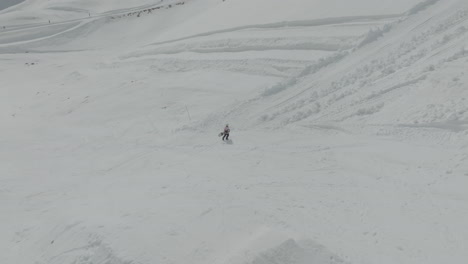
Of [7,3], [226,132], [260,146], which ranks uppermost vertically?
[7,3]

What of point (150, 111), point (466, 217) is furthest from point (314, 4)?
point (466, 217)

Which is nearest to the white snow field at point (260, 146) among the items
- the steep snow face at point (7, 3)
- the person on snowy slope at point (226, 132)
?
the person on snowy slope at point (226, 132)

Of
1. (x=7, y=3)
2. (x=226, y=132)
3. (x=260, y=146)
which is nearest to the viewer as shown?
(x=260, y=146)

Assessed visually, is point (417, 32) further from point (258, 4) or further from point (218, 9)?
point (218, 9)

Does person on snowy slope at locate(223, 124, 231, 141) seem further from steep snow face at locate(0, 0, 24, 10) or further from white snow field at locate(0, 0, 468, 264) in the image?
steep snow face at locate(0, 0, 24, 10)

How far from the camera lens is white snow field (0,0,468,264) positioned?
9500 mm

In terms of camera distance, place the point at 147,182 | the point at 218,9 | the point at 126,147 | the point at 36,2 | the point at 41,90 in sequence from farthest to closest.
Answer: the point at 36,2
the point at 218,9
the point at 41,90
the point at 126,147
the point at 147,182

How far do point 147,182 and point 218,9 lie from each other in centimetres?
2182

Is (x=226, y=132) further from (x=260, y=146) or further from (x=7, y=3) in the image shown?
(x=7, y=3)

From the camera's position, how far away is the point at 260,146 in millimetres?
14680

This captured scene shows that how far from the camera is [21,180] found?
619 inches

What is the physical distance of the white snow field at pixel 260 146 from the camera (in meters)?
9.50

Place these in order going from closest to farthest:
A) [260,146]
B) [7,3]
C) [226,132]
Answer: [260,146] < [226,132] < [7,3]

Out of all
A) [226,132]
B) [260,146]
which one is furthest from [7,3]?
[260,146]
